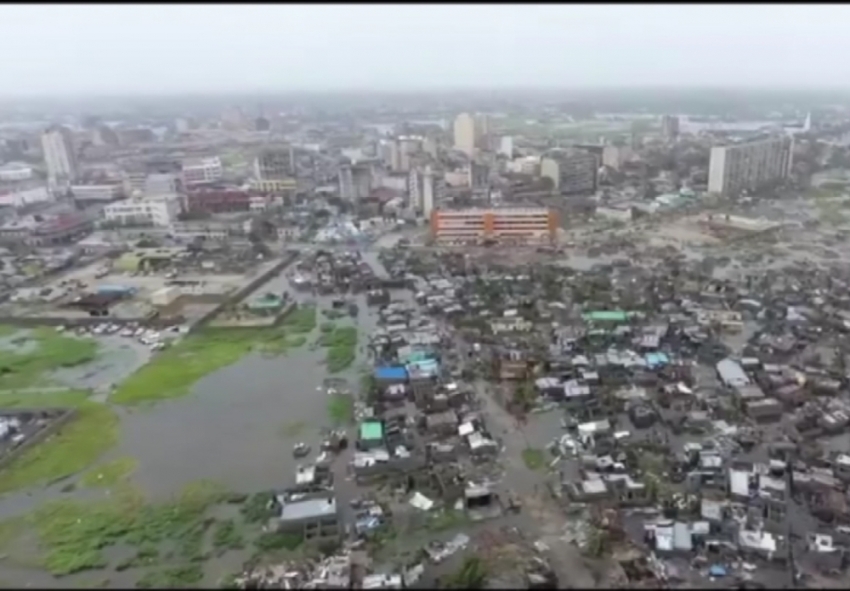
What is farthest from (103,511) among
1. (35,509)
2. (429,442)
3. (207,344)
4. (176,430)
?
(207,344)

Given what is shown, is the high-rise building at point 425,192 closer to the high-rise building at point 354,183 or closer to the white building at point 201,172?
the high-rise building at point 354,183

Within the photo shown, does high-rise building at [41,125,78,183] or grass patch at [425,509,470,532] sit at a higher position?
high-rise building at [41,125,78,183]

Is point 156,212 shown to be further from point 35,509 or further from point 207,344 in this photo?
point 35,509

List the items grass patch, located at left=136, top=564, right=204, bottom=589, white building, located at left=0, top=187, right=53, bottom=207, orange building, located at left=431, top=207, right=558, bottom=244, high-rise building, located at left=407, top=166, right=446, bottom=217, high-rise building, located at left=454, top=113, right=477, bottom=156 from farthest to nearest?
high-rise building, located at left=454, top=113, right=477, bottom=156 < white building, located at left=0, top=187, right=53, bottom=207 < high-rise building, located at left=407, top=166, right=446, bottom=217 < orange building, located at left=431, top=207, right=558, bottom=244 < grass patch, located at left=136, top=564, right=204, bottom=589

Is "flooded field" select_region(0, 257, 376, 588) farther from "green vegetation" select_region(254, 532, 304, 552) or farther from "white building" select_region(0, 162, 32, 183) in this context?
"white building" select_region(0, 162, 32, 183)

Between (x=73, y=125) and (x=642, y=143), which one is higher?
(x=73, y=125)

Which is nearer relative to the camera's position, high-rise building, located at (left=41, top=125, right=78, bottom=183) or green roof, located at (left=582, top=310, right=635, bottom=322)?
green roof, located at (left=582, top=310, right=635, bottom=322)

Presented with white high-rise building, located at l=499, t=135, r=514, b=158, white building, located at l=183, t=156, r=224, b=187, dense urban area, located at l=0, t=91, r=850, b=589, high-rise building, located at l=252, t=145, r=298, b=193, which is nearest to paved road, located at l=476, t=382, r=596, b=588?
dense urban area, located at l=0, t=91, r=850, b=589
